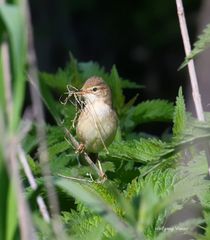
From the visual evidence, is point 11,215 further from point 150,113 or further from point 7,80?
point 150,113

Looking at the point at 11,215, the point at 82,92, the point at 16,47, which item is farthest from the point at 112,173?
the point at 16,47

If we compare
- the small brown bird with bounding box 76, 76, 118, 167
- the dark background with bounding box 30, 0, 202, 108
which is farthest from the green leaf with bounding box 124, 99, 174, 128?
the dark background with bounding box 30, 0, 202, 108

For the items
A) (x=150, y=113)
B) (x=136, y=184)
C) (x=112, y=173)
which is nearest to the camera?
(x=136, y=184)

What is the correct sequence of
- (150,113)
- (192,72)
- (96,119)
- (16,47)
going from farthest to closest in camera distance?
(96,119) < (150,113) < (192,72) < (16,47)

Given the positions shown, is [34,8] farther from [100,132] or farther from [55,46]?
[100,132]

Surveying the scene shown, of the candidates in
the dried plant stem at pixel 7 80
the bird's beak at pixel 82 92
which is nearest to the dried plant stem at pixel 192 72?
the bird's beak at pixel 82 92

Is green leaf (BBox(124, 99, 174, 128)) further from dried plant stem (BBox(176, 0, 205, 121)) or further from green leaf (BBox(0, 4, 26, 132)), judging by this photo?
green leaf (BBox(0, 4, 26, 132))

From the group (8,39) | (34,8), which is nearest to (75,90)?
(8,39)
